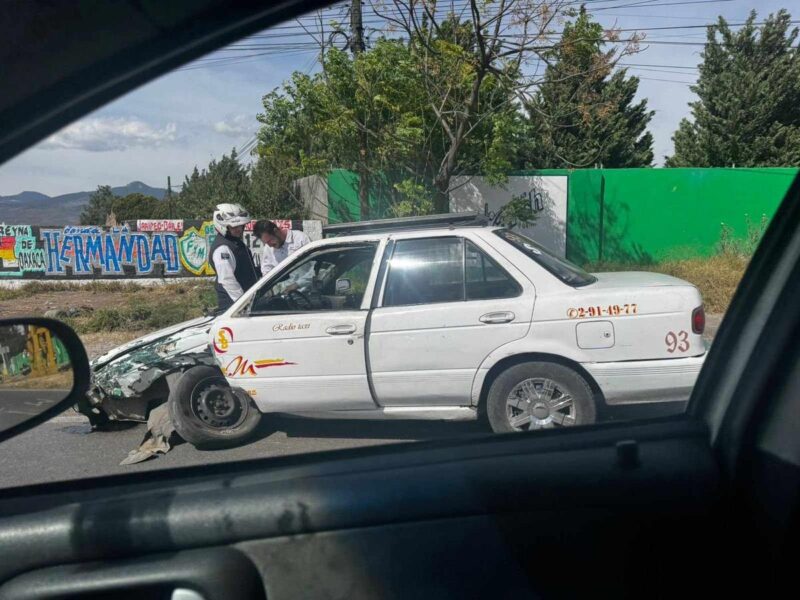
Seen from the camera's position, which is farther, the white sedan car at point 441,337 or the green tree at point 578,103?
the green tree at point 578,103

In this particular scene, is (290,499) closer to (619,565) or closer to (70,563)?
(70,563)

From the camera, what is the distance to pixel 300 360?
206 inches

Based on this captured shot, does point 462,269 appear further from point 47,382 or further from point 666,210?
point 47,382

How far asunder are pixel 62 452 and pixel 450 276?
279cm

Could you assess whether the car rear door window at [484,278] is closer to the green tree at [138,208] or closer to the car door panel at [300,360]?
the car door panel at [300,360]

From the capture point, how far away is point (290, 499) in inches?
83.3

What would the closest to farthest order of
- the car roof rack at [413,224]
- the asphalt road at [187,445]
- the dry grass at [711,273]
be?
the dry grass at [711,273], the asphalt road at [187,445], the car roof rack at [413,224]

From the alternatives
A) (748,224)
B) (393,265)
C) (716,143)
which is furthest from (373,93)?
(748,224)

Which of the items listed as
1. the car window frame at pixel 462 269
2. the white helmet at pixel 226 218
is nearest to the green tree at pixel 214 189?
the white helmet at pixel 226 218

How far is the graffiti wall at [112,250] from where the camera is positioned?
632 inches

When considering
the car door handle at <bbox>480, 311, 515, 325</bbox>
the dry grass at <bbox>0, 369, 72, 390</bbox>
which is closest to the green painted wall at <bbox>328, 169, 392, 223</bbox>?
the car door handle at <bbox>480, 311, 515, 325</bbox>

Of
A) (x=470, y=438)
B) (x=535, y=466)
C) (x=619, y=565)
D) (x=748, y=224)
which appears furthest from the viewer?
(x=748, y=224)

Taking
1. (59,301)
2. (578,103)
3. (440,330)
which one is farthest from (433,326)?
(59,301)

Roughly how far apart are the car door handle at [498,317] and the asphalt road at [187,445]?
2.34 feet
